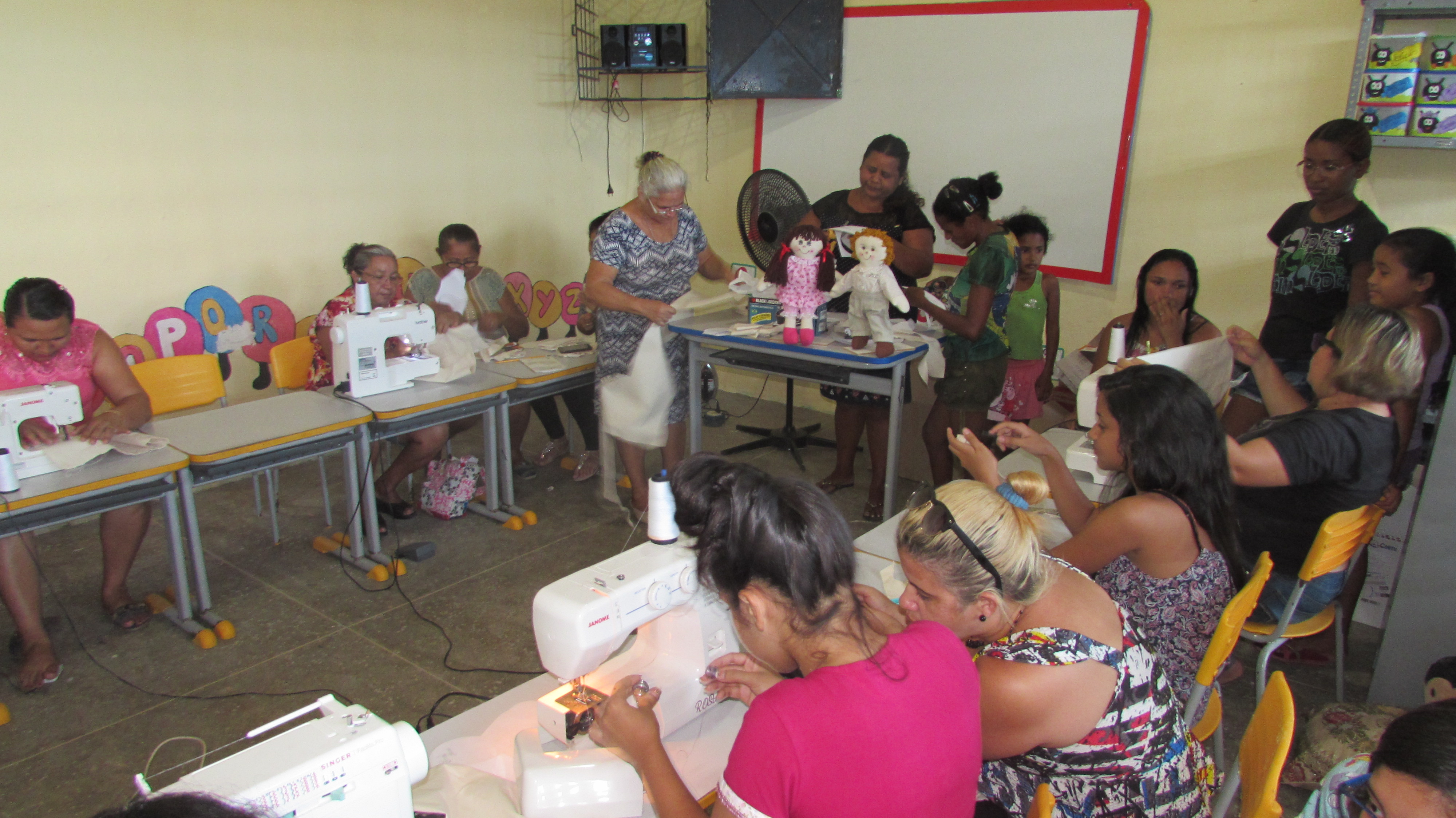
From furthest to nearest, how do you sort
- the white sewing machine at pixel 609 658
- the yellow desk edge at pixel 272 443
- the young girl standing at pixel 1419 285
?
1. the yellow desk edge at pixel 272 443
2. the young girl standing at pixel 1419 285
3. the white sewing machine at pixel 609 658

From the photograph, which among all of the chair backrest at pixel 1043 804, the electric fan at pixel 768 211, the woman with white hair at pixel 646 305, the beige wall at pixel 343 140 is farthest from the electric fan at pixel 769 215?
the chair backrest at pixel 1043 804

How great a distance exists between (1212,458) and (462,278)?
11.4 feet

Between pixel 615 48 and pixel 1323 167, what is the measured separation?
384cm

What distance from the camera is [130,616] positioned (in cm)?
316

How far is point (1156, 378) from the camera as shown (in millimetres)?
1907

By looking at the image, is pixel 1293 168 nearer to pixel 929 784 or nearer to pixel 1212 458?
pixel 1212 458

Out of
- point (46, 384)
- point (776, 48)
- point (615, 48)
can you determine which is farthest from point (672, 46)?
point (46, 384)

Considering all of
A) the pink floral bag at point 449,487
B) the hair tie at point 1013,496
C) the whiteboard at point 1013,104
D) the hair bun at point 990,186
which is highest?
the whiteboard at point 1013,104

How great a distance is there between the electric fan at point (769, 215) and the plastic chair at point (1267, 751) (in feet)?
10.7

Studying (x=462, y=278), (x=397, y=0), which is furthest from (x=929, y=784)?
(x=397, y=0)

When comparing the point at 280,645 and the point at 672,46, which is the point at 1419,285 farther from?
the point at 672,46

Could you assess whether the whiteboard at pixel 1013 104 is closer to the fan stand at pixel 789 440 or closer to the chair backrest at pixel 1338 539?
the fan stand at pixel 789 440

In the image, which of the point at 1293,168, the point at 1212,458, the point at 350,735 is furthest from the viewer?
the point at 1293,168

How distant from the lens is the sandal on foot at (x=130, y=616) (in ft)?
10.3
